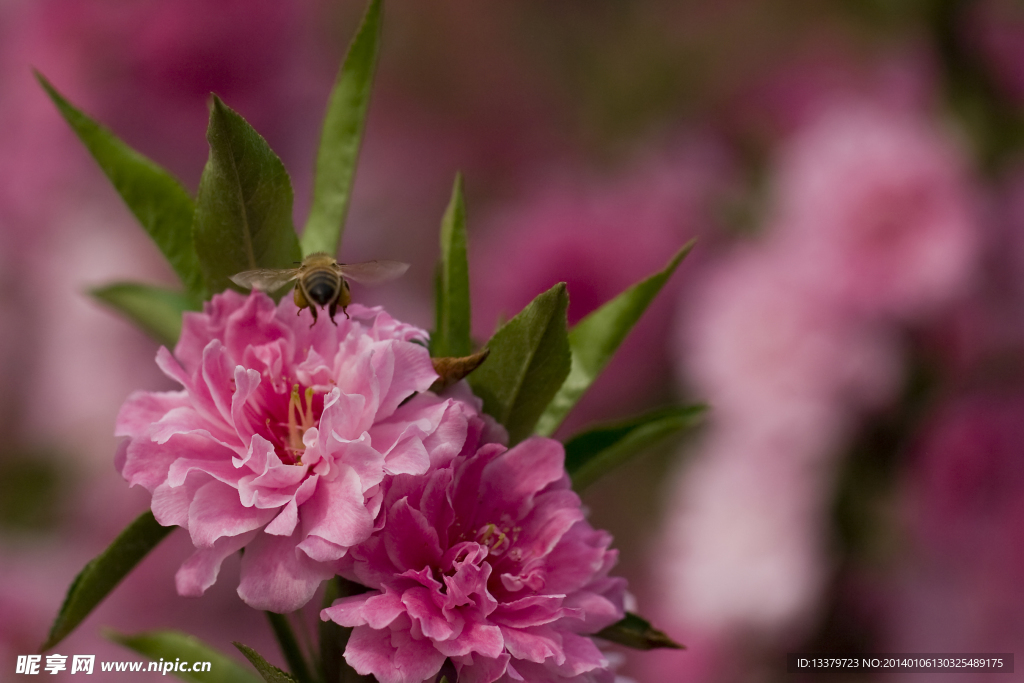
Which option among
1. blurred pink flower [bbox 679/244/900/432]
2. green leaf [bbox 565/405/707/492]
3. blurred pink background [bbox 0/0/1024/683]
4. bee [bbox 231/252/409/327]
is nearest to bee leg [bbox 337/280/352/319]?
bee [bbox 231/252/409/327]

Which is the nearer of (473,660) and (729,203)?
(473,660)

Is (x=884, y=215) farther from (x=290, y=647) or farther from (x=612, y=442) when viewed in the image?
(x=290, y=647)

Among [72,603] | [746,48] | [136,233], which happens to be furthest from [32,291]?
[746,48]

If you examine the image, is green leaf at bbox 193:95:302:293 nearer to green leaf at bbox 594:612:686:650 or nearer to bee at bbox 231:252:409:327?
bee at bbox 231:252:409:327

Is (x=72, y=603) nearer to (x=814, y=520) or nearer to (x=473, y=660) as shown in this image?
(x=473, y=660)

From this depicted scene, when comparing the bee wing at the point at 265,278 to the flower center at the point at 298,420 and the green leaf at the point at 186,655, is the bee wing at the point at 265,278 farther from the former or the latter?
the green leaf at the point at 186,655
